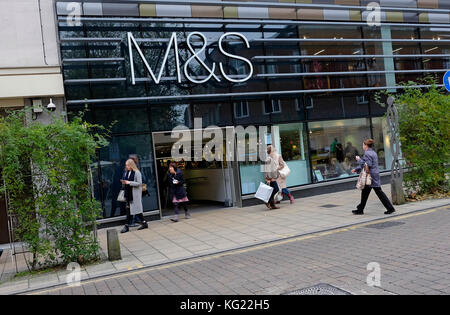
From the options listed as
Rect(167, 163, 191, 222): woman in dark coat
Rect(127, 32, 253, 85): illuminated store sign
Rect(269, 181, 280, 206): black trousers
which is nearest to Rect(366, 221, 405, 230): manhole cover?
Rect(269, 181, 280, 206): black trousers

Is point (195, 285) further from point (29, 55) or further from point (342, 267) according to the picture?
point (29, 55)

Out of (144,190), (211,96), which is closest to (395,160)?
(211,96)

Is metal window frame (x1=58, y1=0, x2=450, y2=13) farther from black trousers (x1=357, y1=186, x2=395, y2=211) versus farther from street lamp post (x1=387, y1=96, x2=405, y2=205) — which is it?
black trousers (x1=357, y1=186, x2=395, y2=211)

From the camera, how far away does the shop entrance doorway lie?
43.1 ft

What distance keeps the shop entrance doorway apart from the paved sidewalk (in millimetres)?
1304

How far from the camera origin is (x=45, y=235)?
716 cm

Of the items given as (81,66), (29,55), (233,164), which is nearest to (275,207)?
(233,164)

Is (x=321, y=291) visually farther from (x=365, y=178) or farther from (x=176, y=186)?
(x=176, y=186)

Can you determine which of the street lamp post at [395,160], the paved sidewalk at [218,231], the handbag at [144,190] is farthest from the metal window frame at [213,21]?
the paved sidewalk at [218,231]

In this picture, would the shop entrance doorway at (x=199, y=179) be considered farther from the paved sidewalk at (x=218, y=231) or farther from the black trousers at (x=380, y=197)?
the black trousers at (x=380, y=197)

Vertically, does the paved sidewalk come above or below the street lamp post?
below

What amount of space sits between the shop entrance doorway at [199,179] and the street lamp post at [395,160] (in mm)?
5072

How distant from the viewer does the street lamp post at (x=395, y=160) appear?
10031mm

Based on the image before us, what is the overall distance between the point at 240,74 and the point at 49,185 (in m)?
7.50
